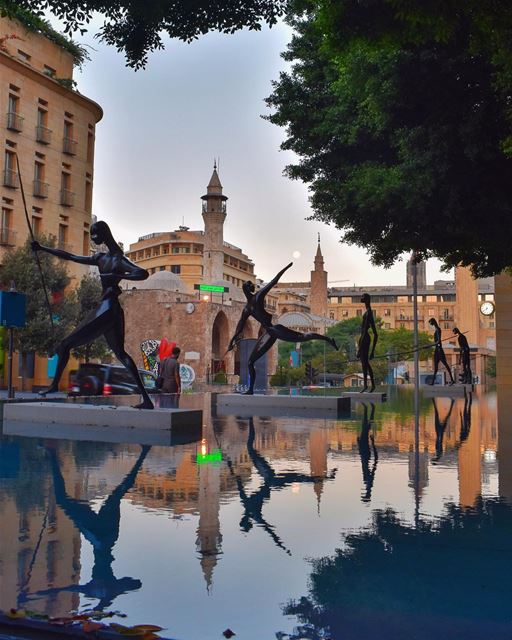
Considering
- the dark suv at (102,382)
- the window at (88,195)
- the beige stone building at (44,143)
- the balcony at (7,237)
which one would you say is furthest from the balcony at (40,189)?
the dark suv at (102,382)

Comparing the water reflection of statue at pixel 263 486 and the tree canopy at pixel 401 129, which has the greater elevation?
the tree canopy at pixel 401 129

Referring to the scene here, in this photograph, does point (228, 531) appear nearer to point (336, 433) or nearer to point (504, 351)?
point (336, 433)

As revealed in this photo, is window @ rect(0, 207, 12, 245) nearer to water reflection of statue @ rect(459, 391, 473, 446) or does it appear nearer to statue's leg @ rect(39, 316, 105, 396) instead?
water reflection of statue @ rect(459, 391, 473, 446)

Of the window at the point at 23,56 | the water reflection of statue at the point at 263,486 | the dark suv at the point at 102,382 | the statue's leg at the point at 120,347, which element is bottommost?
the water reflection of statue at the point at 263,486

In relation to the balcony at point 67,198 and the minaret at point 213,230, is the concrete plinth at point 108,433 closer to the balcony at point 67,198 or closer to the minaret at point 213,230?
the balcony at point 67,198

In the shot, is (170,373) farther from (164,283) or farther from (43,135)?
(164,283)

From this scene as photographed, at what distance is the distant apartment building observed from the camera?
117 ft

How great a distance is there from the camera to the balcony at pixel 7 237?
35.0 metres

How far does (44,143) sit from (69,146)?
81.9 inches

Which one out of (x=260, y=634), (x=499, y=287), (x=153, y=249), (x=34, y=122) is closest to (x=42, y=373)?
(x=34, y=122)

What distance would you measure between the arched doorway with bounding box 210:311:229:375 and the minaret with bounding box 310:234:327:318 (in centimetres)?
6177

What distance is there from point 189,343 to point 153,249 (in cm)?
5056

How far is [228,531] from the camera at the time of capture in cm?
406

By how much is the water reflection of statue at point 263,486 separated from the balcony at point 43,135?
33633 millimetres
